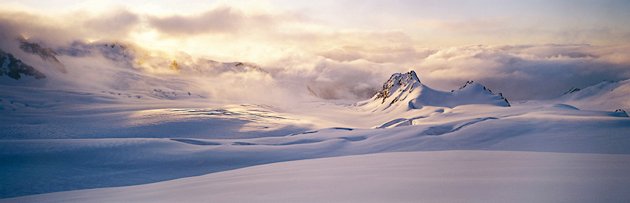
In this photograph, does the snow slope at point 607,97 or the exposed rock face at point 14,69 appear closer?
the snow slope at point 607,97

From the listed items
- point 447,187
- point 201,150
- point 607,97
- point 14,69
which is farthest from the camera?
point 14,69

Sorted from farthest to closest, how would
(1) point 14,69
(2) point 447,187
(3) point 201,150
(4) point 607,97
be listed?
1. (1) point 14,69
2. (4) point 607,97
3. (3) point 201,150
4. (2) point 447,187

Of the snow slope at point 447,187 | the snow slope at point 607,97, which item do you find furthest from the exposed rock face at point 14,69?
the snow slope at point 607,97

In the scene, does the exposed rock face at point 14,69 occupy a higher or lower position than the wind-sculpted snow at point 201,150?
higher

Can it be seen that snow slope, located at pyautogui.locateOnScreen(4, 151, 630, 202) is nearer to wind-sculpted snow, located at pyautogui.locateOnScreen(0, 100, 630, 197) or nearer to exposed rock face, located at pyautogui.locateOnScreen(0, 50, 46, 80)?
wind-sculpted snow, located at pyautogui.locateOnScreen(0, 100, 630, 197)

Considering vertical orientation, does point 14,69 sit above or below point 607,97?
above

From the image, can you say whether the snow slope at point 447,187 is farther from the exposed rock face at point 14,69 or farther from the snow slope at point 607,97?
the exposed rock face at point 14,69

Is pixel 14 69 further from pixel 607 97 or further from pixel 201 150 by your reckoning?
pixel 607 97

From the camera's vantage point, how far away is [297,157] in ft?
55.3

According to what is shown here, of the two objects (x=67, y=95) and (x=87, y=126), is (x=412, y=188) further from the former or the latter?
(x=67, y=95)

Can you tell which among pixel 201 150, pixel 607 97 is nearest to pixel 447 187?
pixel 201 150

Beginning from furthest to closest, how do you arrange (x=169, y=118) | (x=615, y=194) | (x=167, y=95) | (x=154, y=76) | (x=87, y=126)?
(x=154, y=76) → (x=167, y=95) → (x=169, y=118) → (x=87, y=126) → (x=615, y=194)

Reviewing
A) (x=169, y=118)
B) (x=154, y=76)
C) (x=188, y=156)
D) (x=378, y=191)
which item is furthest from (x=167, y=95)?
(x=378, y=191)

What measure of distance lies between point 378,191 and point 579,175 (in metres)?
2.24
